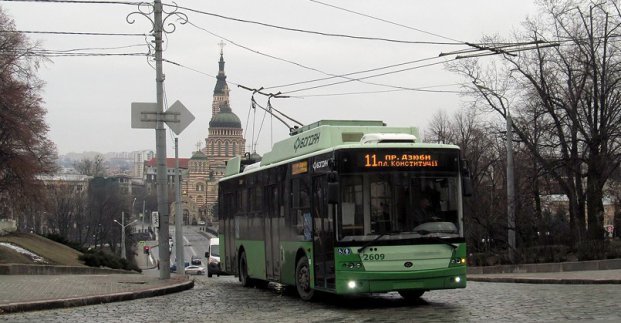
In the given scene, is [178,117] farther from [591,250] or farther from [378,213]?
[591,250]

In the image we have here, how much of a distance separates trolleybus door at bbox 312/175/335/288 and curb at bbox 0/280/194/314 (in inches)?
164

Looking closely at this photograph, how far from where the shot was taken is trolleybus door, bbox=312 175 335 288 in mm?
13102

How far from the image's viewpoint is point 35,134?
44781 millimetres

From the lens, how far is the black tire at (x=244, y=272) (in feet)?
63.4

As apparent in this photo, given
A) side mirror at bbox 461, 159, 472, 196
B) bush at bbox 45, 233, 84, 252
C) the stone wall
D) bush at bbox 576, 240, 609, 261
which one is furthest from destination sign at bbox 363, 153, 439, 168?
bush at bbox 45, 233, 84, 252

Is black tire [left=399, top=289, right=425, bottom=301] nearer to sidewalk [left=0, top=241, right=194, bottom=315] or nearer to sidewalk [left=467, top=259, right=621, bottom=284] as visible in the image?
sidewalk [left=0, top=241, right=194, bottom=315]

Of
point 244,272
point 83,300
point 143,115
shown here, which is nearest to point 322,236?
point 83,300

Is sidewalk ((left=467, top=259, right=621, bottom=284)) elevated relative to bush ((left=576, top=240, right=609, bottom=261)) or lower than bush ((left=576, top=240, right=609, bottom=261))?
lower

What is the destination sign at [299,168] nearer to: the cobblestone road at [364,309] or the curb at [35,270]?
the cobblestone road at [364,309]

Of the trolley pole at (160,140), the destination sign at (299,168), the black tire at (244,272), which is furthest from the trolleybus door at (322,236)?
the trolley pole at (160,140)

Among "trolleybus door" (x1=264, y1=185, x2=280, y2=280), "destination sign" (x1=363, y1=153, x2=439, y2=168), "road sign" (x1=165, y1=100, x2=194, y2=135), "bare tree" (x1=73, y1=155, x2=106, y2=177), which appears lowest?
"trolleybus door" (x1=264, y1=185, x2=280, y2=280)

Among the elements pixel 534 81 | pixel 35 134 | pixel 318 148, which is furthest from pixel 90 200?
pixel 318 148

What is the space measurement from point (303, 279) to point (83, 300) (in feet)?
13.8

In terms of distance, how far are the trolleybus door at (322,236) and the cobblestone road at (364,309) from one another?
23.0 inches
